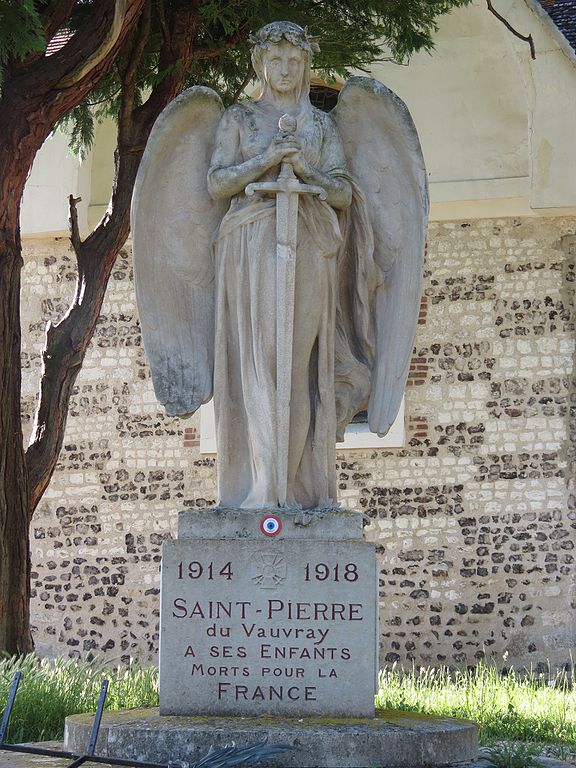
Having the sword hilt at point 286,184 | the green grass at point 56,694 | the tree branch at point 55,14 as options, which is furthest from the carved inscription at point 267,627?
the tree branch at point 55,14

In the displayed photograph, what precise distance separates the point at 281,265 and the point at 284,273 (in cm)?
4

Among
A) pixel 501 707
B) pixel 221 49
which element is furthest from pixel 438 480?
pixel 501 707

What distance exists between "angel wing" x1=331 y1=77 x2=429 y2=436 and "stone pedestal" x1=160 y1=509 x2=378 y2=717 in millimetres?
832

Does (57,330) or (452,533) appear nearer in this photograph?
(57,330)

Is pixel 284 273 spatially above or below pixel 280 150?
below

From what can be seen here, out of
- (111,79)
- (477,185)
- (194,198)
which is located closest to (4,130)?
(111,79)

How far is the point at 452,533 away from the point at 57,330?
582 cm

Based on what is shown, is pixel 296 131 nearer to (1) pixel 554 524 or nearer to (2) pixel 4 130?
(2) pixel 4 130

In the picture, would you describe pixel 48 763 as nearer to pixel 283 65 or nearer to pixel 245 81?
pixel 283 65

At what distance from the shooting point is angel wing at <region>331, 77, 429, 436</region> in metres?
6.64

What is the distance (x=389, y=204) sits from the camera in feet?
22.1

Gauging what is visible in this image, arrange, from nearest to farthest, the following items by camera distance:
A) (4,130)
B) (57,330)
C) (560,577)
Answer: (4,130), (57,330), (560,577)

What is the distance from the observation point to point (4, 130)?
32.9 feet

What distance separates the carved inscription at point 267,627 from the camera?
5.98 meters
